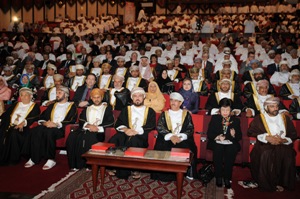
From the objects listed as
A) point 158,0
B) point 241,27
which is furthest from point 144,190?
point 158,0

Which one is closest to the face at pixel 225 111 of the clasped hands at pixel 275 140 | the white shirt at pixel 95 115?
the clasped hands at pixel 275 140

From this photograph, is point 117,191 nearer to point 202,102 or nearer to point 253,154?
point 253,154

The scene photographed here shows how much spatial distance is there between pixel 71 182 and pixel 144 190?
1.14 meters

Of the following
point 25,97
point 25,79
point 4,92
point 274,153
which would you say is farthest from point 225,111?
point 4,92

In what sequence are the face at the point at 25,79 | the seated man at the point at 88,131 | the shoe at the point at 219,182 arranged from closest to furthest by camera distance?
the shoe at the point at 219,182 → the seated man at the point at 88,131 → the face at the point at 25,79

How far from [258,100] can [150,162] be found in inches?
137

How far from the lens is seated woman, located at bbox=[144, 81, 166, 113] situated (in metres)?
7.10

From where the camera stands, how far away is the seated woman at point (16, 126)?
242 inches

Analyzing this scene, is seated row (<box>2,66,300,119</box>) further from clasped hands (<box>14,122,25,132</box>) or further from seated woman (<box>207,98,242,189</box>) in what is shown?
clasped hands (<box>14,122,25,132</box>)

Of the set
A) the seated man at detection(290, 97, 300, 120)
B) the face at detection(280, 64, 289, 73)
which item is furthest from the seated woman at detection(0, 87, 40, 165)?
the face at detection(280, 64, 289, 73)

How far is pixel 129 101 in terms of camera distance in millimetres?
7500

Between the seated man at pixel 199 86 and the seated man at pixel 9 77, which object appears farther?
the seated man at pixel 9 77

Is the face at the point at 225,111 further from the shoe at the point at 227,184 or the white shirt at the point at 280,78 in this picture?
the white shirt at the point at 280,78

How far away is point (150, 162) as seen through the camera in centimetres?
448
